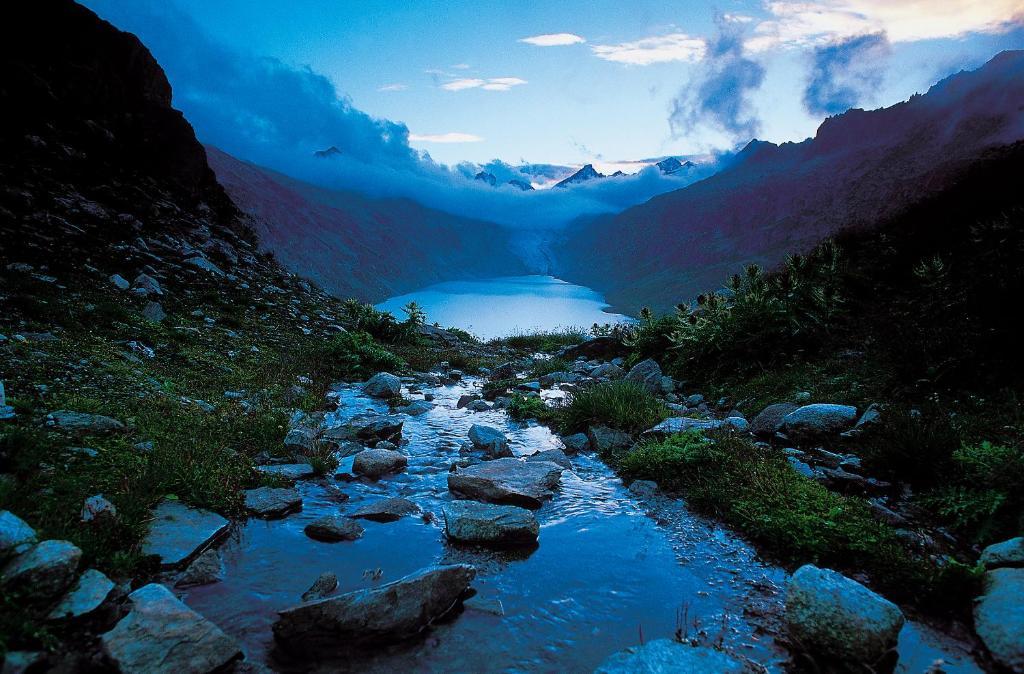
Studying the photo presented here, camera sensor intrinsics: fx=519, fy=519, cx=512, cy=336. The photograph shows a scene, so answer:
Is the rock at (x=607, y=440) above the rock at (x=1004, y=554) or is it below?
above

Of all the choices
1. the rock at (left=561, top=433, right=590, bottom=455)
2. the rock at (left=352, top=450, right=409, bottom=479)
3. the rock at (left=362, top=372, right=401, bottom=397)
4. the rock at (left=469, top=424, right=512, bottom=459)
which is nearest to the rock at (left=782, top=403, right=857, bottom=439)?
the rock at (left=561, top=433, right=590, bottom=455)

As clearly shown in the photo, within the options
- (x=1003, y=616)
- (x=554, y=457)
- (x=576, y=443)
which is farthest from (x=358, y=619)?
(x=576, y=443)

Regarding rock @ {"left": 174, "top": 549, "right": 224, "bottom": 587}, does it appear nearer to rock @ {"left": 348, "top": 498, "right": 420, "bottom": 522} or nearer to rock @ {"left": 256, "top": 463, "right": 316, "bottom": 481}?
rock @ {"left": 348, "top": 498, "right": 420, "bottom": 522}

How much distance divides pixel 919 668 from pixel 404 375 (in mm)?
14100

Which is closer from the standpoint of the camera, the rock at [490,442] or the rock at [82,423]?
the rock at [82,423]

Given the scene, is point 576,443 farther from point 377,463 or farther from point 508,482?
point 377,463

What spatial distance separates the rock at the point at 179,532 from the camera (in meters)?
4.61

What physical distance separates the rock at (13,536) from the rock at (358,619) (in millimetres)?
1773

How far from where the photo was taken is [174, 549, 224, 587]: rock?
14.6 ft

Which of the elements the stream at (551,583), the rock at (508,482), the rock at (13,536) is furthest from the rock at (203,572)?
the rock at (508,482)

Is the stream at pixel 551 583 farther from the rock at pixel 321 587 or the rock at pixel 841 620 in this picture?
the rock at pixel 841 620

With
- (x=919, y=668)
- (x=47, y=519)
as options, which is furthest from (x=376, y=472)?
(x=919, y=668)

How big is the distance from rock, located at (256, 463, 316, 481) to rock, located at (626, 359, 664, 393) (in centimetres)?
835

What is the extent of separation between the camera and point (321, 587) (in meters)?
4.54
